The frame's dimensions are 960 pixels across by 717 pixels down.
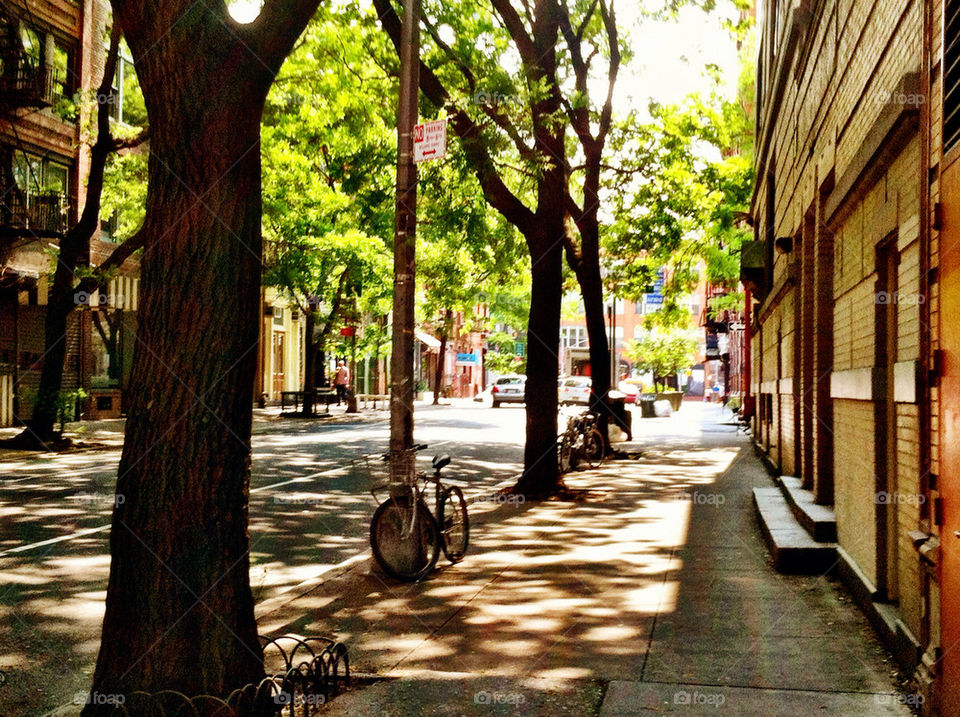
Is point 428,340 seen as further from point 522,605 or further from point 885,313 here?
point 885,313

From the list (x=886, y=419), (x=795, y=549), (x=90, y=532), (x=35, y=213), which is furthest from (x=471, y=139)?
(x=35, y=213)

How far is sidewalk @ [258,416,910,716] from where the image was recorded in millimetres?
5074

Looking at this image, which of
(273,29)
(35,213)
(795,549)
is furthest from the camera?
(35,213)

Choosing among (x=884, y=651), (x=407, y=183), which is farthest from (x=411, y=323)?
(x=884, y=651)

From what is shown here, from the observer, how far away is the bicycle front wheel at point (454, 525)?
8883mm

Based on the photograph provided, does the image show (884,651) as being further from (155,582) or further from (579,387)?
(579,387)

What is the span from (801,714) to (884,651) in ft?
5.00
